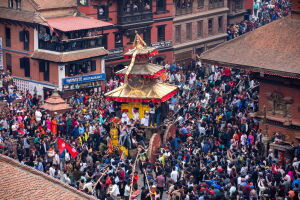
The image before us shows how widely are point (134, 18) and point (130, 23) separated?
2.48 ft

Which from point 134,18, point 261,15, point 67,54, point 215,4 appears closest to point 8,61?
point 67,54

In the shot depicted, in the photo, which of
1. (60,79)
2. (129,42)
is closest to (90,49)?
(60,79)

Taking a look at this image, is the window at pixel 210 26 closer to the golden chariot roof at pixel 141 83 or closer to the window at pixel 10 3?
the window at pixel 10 3

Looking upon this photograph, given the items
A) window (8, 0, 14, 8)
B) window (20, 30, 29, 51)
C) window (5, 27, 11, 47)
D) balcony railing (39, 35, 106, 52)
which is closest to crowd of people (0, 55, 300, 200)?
balcony railing (39, 35, 106, 52)

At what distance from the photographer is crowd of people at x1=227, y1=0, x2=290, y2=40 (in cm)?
7488

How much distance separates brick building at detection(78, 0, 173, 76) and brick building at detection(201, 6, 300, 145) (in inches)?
843

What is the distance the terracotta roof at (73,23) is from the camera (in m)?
55.6

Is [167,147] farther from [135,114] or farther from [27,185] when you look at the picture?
[27,185]

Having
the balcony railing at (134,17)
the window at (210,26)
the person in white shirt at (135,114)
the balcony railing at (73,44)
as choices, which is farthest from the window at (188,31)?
the person in white shirt at (135,114)

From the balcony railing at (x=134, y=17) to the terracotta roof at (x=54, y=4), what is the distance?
5.30 meters

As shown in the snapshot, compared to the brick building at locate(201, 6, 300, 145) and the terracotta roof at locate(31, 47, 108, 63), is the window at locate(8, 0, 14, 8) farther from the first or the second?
the brick building at locate(201, 6, 300, 145)

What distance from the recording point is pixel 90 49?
57906 millimetres

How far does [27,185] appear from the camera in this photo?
20109 mm

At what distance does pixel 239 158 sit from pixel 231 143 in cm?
379
